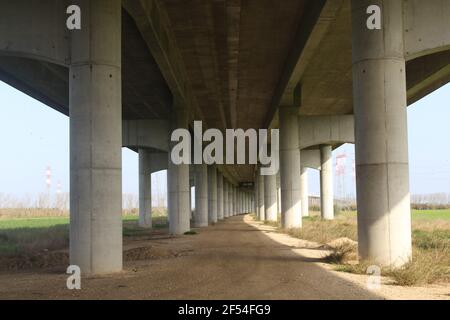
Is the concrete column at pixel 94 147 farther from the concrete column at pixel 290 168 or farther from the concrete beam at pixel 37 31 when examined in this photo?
the concrete column at pixel 290 168

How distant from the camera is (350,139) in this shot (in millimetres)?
35906

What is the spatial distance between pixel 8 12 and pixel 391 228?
445 inches

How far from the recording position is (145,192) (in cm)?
4891

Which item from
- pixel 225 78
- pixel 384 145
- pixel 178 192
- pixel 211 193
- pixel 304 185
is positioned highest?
pixel 225 78

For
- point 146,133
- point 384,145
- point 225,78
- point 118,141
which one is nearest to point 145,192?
point 146,133

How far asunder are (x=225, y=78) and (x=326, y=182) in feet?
96.2

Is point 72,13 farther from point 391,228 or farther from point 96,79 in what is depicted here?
point 391,228

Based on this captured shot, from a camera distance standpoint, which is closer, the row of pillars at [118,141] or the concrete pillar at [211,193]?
the row of pillars at [118,141]

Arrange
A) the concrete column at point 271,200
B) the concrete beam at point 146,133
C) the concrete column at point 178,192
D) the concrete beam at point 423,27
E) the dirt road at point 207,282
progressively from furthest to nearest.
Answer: the concrete column at point 271,200
the concrete beam at point 146,133
the concrete column at point 178,192
the concrete beam at point 423,27
the dirt road at point 207,282

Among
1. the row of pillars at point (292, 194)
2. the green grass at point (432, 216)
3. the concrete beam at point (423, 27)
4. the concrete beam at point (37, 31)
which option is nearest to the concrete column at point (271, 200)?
the row of pillars at point (292, 194)

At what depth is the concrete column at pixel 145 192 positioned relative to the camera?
1911 inches

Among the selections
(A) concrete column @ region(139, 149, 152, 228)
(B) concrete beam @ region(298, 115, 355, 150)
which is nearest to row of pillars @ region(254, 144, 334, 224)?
(B) concrete beam @ region(298, 115, 355, 150)

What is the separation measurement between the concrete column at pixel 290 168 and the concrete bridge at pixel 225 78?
2.9 inches

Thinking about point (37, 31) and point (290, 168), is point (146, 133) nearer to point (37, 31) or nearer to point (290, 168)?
point (290, 168)
